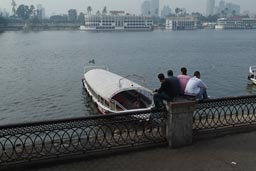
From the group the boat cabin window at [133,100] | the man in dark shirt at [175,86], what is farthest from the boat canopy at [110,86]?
the man in dark shirt at [175,86]

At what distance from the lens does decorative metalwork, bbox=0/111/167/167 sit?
312 inches

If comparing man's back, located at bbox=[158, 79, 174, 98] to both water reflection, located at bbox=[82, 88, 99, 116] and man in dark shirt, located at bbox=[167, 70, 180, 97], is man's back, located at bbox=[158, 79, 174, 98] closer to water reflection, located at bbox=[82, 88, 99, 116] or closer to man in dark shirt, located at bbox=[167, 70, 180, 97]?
man in dark shirt, located at bbox=[167, 70, 180, 97]

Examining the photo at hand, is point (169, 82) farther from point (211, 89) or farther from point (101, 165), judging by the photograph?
point (211, 89)

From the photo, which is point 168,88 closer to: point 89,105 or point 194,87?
point 194,87

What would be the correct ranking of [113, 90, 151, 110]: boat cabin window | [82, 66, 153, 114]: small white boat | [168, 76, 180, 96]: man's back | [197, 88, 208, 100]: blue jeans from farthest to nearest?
[113, 90, 151, 110]: boat cabin window < [82, 66, 153, 114]: small white boat < [197, 88, 208, 100]: blue jeans < [168, 76, 180, 96]: man's back

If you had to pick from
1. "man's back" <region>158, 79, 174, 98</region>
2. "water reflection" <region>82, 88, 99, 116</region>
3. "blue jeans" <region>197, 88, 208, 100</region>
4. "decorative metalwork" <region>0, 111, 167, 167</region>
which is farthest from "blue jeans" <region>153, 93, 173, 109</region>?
"water reflection" <region>82, 88, 99, 116</region>

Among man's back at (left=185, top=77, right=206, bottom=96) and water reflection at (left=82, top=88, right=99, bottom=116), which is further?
water reflection at (left=82, top=88, right=99, bottom=116)

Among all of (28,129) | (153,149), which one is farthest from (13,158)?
(153,149)

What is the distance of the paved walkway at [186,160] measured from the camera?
8.03 metres

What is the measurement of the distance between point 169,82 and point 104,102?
1517 cm

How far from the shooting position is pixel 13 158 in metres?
8.05

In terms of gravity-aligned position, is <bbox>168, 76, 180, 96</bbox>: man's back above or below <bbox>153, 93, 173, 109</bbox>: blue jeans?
above

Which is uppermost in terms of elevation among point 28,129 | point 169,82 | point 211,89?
point 169,82

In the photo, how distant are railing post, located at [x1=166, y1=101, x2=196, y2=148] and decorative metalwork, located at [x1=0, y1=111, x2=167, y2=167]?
1.09 feet
